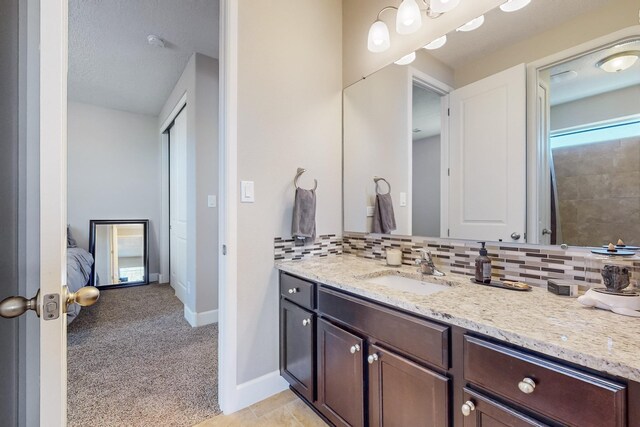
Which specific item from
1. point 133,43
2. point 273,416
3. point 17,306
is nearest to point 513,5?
point 17,306

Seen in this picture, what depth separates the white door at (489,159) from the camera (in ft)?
4.25

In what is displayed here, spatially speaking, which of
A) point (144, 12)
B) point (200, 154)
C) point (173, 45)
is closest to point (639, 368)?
point (200, 154)

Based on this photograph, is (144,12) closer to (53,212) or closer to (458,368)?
(53,212)

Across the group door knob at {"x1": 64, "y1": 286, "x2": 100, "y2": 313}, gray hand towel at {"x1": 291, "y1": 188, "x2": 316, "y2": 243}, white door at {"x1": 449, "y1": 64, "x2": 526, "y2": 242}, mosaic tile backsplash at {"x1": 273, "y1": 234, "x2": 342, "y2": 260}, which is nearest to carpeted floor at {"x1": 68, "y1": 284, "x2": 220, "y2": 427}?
mosaic tile backsplash at {"x1": 273, "y1": 234, "x2": 342, "y2": 260}

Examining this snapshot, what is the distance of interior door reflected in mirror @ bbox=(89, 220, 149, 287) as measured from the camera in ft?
13.2

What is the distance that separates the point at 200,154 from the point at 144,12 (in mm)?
1110

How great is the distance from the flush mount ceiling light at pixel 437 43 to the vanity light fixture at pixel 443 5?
0.12 meters

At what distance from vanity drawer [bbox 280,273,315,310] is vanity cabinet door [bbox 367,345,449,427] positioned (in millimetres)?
426

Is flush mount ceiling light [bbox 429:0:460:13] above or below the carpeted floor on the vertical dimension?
above

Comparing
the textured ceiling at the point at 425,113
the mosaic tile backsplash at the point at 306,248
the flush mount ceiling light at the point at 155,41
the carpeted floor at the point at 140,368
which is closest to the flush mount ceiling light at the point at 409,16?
the textured ceiling at the point at 425,113

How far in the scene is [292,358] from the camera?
65.2 inches

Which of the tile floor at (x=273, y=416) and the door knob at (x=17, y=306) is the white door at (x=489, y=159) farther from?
the door knob at (x=17, y=306)

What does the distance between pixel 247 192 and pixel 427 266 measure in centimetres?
103

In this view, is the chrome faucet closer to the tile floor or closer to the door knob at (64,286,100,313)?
the tile floor
